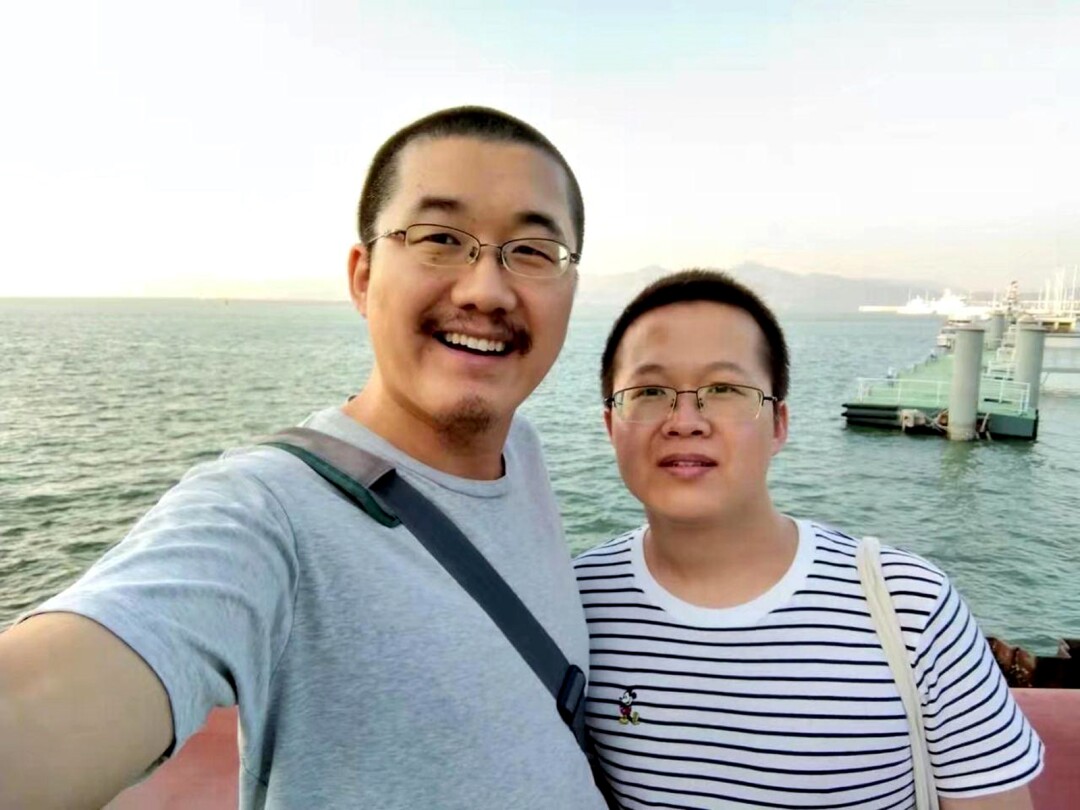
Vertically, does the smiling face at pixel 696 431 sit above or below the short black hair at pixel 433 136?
below

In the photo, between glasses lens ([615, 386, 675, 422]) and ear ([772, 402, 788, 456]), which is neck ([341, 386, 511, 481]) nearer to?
glasses lens ([615, 386, 675, 422])

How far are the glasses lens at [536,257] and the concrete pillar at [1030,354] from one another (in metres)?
35.8

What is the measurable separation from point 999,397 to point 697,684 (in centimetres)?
3424

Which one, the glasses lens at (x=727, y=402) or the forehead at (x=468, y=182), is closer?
the forehead at (x=468, y=182)

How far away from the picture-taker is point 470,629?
1.52 metres

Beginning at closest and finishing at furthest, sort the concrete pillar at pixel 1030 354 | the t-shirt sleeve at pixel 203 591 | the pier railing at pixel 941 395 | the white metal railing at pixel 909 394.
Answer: the t-shirt sleeve at pixel 203 591 → the pier railing at pixel 941 395 → the white metal railing at pixel 909 394 → the concrete pillar at pixel 1030 354

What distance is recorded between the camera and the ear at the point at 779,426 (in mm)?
2269

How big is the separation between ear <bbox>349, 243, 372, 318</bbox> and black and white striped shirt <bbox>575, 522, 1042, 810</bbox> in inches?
47.0

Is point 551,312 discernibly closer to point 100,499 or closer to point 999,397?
point 100,499

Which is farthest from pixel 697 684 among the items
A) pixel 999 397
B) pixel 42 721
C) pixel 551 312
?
pixel 999 397

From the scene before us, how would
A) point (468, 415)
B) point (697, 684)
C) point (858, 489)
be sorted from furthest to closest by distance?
point (858, 489), point (697, 684), point (468, 415)

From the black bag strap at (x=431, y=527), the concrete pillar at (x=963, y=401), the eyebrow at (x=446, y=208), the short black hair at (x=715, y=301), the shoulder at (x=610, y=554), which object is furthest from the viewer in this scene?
the concrete pillar at (x=963, y=401)

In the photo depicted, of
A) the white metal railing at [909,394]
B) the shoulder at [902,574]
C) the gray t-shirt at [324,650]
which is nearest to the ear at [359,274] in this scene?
the gray t-shirt at [324,650]

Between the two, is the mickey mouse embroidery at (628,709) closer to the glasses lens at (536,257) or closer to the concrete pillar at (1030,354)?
the glasses lens at (536,257)
